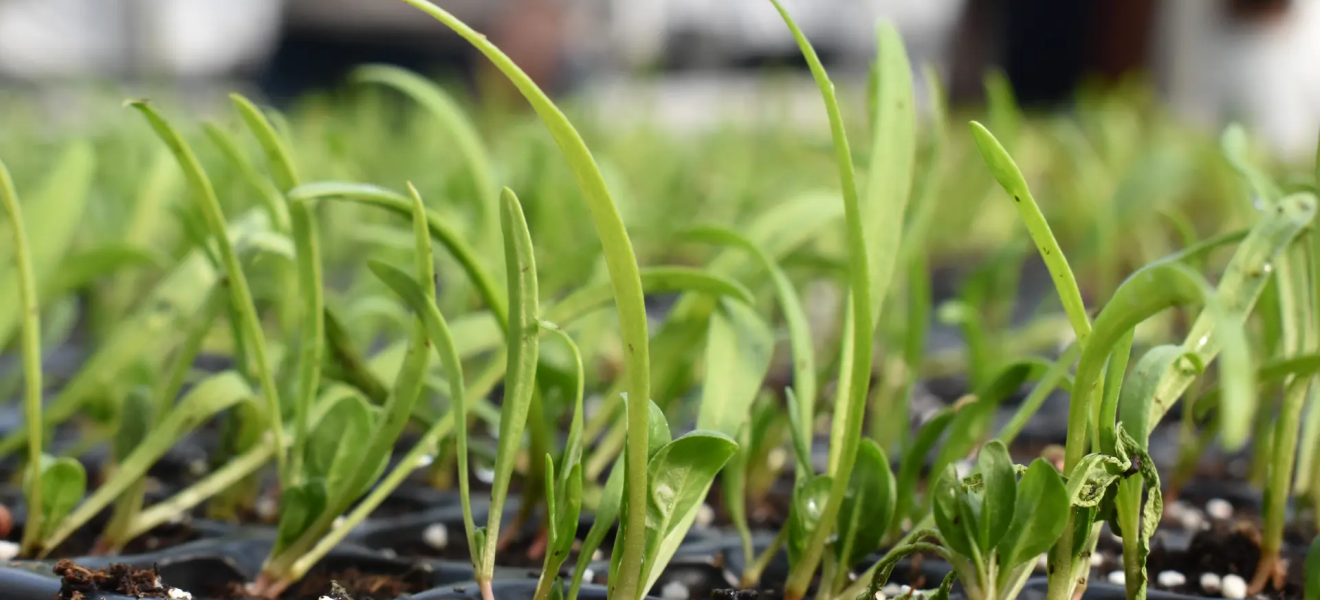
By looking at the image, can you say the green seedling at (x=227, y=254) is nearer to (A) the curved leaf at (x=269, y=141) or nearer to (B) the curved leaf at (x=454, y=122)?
(A) the curved leaf at (x=269, y=141)

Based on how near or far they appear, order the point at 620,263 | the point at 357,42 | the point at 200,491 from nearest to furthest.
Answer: the point at 620,263, the point at 200,491, the point at 357,42

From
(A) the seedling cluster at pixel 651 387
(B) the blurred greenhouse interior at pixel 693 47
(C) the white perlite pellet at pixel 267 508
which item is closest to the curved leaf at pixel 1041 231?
(A) the seedling cluster at pixel 651 387

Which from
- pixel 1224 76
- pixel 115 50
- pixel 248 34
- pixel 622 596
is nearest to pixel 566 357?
pixel 622 596

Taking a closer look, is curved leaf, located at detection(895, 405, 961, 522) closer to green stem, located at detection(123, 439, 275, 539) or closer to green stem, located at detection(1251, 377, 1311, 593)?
green stem, located at detection(1251, 377, 1311, 593)

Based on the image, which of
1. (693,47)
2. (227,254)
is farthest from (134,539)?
(693,47)

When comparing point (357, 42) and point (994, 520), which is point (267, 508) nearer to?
point (994, 520)

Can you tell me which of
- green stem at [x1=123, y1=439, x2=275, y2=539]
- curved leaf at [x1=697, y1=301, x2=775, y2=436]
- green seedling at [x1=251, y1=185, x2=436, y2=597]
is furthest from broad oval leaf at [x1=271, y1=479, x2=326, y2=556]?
curved leaf at [x1=697, y1=301, x2=775, y2=436]

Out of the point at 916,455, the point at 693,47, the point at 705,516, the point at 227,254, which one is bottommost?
the point at 705,516
